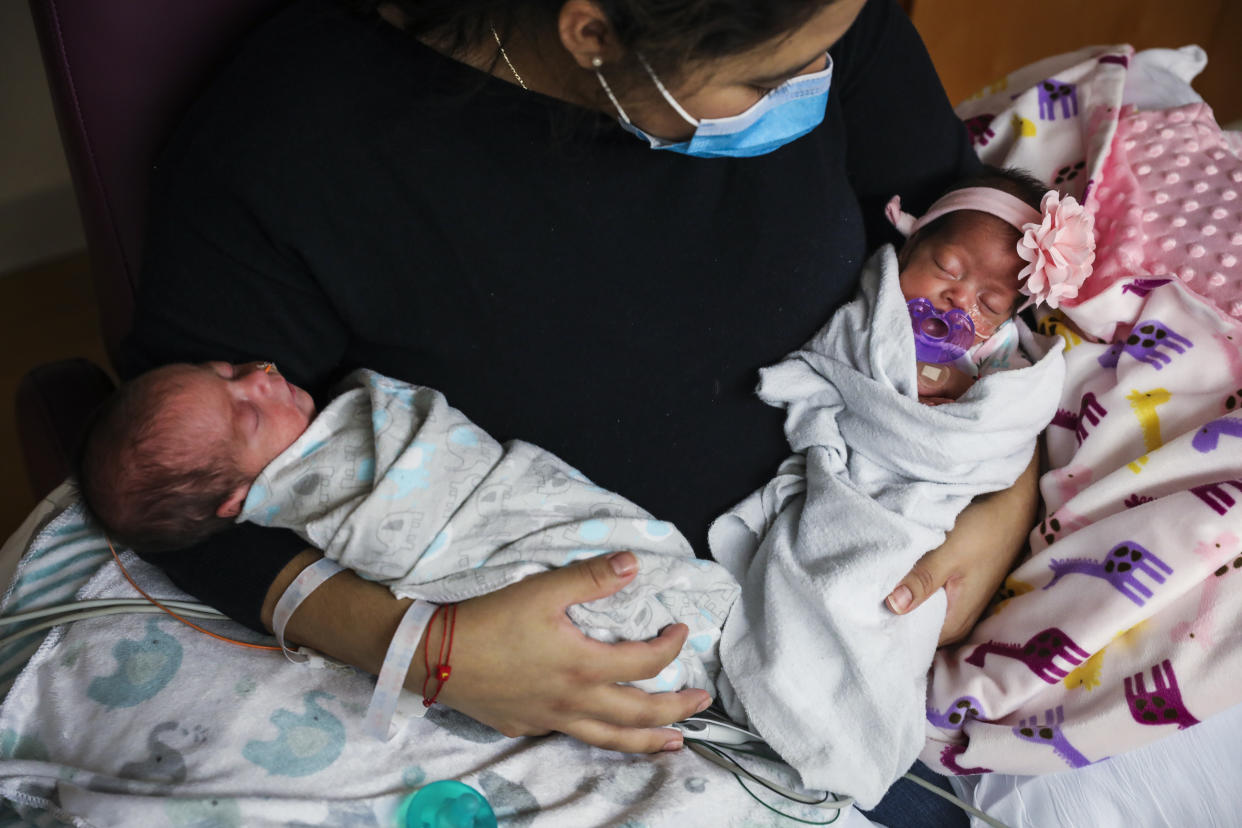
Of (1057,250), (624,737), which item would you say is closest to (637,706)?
(624,737)

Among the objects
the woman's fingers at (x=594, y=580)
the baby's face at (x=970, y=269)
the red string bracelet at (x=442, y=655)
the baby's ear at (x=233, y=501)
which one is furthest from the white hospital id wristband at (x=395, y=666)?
the baby's face at (x=970, y=269)

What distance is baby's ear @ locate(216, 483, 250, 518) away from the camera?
43.0 inches

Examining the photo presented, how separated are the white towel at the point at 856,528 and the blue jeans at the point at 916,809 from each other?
0.10 m

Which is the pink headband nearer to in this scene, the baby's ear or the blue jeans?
the blue jeans

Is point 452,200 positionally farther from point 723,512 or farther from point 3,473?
point 3,473

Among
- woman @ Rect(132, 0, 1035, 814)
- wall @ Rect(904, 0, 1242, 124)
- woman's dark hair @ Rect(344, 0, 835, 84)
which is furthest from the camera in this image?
wall @ Rect(904, 0, 1242, 124)

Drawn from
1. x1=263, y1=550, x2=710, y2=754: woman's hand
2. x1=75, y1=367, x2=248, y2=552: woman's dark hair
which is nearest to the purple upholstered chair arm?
x1=75, y1=367, x2=248, y2=552: woman's dark hair

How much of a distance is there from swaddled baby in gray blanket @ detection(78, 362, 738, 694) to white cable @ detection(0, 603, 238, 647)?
93 millimetres

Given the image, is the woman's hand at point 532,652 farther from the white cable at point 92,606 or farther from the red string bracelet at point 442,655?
the white cable at point 92,606

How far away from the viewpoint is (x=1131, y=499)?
3.92 feet

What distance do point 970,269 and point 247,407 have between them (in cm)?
91

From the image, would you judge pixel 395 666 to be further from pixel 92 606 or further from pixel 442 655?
pixel 92 606

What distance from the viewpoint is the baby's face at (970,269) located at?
4.19 feet

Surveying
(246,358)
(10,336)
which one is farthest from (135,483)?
(10,336)
